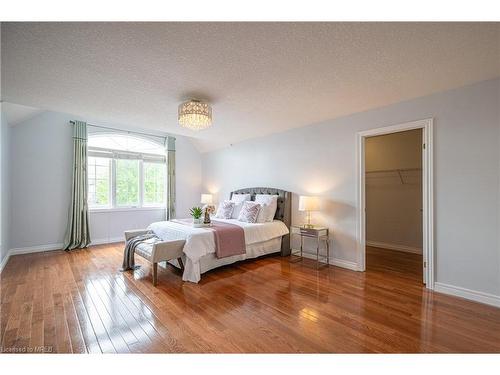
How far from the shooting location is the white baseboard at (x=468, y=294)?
239 centimetres

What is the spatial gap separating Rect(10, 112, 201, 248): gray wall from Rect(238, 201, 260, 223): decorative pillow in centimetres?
326

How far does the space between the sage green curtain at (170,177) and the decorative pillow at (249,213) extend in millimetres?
2599

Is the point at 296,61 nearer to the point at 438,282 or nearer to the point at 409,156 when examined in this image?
the point at 438,282

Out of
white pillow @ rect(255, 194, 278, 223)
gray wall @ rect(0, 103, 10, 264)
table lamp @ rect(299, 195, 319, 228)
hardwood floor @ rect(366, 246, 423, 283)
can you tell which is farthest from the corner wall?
hardwood floor @ rect(366, 246, 423, 283)

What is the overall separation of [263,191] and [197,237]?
81.9 inches

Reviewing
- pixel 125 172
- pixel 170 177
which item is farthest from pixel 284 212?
pixel 125 172

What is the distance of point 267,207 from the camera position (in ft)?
14.0

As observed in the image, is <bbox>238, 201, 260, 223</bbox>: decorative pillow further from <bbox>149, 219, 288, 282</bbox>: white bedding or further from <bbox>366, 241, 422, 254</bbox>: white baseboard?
<bbox>366, 241, 422, 254</bbox>: white baseboard

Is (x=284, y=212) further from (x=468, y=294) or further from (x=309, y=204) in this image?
(x=468, y=294)

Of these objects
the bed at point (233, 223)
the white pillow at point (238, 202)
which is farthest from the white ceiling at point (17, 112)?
the white pillow at point (238, 202)

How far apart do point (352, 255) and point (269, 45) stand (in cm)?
311

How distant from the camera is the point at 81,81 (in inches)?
97.9
